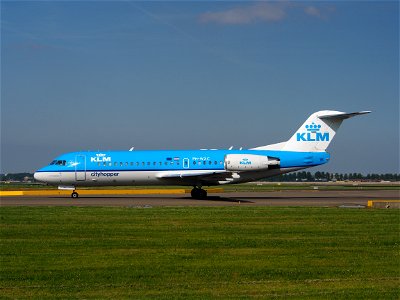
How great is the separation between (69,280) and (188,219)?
11803 mm

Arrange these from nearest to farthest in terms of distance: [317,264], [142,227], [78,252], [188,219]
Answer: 1. [317,264]
2. [78,252]
3. [142,227]
4. [188,219]

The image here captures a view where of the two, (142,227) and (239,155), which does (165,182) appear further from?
(142,227)

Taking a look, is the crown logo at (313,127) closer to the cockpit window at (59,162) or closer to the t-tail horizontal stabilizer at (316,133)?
the t-tail horizontal stabilizer at (316,133)

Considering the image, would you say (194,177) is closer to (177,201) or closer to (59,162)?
(177,201)

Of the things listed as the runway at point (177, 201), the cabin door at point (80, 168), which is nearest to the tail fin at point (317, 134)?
the runway at point (177, 201)

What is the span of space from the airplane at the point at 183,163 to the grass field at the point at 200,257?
1812 cm

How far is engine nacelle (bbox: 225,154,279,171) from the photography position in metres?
40.2

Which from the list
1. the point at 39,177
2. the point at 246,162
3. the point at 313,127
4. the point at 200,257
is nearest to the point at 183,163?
the point at 246,162

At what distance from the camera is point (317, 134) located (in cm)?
4191

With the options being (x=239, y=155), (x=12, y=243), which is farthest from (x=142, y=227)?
(x=239, y=155)

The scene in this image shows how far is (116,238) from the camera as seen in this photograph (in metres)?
17.3

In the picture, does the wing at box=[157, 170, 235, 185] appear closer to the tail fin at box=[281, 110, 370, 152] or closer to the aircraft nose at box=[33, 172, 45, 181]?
the tail fin at box=[281, 110, 370, 152]

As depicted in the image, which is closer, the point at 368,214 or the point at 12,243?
the point at 12,243

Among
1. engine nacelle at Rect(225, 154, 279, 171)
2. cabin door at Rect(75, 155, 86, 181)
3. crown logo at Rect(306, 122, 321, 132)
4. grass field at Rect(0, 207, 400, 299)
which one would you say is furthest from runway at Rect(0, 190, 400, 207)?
grass field at Rect(0, 207, 400, 299)
